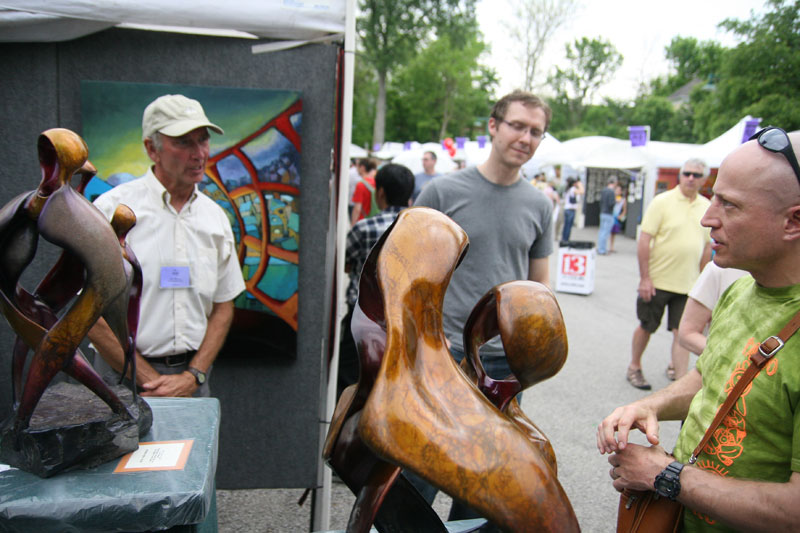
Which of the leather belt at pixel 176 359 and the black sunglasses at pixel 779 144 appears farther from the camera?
the leather belt at pixel 176 359

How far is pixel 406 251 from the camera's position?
0.86 meters

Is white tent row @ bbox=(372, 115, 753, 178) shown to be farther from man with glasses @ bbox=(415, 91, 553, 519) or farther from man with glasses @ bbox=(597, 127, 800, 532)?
man with glasses @ bbox=(597, 127, 800, 532)

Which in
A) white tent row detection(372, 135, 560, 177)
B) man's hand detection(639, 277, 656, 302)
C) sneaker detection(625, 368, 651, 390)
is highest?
white tent row detection(372, 135, 560, 177)

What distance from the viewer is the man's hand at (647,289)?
16.1ft

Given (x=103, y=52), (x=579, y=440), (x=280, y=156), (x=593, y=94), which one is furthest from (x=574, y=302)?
(x=593, y=94)

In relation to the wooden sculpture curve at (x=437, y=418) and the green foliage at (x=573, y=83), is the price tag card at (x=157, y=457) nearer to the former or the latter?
the wooden sculpture curve at (x=437, y=418)

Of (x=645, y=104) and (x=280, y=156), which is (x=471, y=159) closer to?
(x=280, y=156)

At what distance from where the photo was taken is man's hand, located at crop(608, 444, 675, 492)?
1.35m

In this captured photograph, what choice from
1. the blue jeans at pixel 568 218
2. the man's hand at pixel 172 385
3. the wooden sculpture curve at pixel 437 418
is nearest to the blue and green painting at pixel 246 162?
the man's hand at pixel 172 385

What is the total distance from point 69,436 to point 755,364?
61.2 inches

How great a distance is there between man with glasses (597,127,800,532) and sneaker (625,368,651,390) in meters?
4.22

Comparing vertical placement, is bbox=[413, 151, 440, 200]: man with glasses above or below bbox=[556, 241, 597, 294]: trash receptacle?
above

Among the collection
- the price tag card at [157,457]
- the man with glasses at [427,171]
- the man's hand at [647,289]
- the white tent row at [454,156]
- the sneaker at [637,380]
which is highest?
the white tent row at [454,156]

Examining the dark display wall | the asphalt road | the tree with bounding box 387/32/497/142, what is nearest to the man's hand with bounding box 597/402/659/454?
the dark display wall
